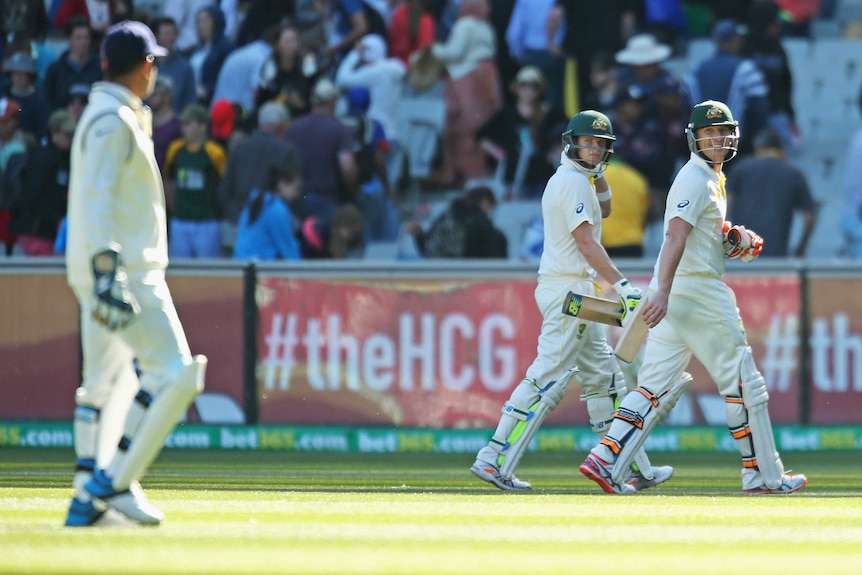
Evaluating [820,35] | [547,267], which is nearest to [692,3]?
[820,35]

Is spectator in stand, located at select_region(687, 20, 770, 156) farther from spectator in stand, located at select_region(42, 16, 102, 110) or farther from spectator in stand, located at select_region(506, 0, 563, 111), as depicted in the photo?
spectator in stand, located at select_region(42, 16, 102, 110)

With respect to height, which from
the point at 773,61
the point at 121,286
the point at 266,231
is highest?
the point at 773,61

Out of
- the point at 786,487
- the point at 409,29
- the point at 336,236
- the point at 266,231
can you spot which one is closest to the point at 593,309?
the point at 786,487

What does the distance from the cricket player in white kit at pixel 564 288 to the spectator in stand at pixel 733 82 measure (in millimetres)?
6971

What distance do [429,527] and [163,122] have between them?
10.1 metres

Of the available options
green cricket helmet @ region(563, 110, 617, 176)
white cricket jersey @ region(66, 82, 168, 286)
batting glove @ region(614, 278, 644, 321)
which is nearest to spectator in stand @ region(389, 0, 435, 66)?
green cricket helmet @ region(563, 110, 617, 176)

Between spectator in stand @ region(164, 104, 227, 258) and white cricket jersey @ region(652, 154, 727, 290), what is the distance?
7.38 metres

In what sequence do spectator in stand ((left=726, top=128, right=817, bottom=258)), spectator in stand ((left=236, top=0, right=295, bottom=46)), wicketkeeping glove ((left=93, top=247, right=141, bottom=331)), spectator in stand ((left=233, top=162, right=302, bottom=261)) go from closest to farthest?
1. wicketkeeping glove ((left=93, top=247, right=141, bottom=331))
2. spectator in stand ((left=233, top=162, right=302, bottom=261))
3. spectator in stand ((left=726, top=128, right=817, bottom=258))
4. spectator in stand ((left=236, top=0, right=295, bottom=46))

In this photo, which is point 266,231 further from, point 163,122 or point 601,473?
point 601,473

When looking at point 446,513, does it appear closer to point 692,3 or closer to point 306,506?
point 306,506

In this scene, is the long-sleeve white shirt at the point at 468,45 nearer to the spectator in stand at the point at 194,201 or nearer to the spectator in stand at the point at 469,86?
the spectator in stand at the point at 469,86

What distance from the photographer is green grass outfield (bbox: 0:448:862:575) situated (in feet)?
19.6

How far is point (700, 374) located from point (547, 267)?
414cm

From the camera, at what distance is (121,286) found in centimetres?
673
